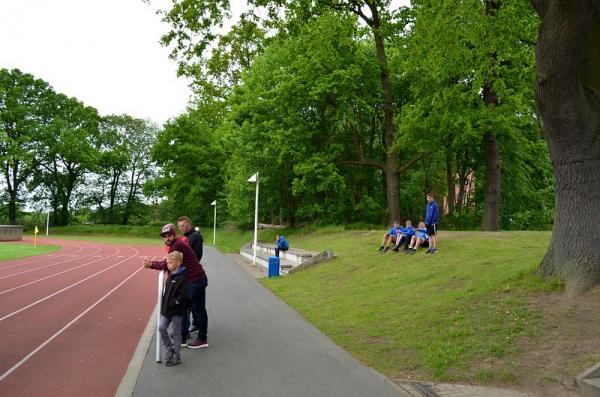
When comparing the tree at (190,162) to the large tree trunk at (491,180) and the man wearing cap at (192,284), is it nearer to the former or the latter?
the large tree trunk at (491,180)

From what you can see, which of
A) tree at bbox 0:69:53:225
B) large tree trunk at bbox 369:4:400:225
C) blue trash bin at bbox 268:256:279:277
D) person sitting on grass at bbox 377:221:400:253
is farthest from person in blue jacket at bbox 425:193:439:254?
tree at bbox 0:69:53:225

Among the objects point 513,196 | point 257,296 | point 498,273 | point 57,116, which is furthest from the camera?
point 57,116

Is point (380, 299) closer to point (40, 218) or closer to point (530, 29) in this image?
point (530, 29)

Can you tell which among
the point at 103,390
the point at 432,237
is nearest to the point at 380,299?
the point at 432,237

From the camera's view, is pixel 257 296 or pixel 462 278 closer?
pixel 462 278

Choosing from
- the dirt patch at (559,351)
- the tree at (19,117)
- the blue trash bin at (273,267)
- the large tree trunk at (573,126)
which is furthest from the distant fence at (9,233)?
the dirt patch at (559,351)

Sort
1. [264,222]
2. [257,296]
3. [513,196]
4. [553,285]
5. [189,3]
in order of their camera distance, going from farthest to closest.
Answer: [264,222], [513,196], [257,296], [189,3], [553,285]

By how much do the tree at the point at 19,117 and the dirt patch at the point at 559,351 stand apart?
5869 centimetres

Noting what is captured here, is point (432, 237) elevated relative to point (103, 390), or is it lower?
elevated

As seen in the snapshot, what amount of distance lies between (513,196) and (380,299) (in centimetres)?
2275

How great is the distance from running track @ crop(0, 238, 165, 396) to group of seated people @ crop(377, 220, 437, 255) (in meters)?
7.67

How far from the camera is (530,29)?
14.8 metres

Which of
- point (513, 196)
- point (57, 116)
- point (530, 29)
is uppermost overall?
point (57, 116)

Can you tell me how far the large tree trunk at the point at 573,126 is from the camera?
7664mm
